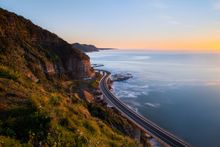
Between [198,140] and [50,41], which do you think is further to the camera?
[50,41]

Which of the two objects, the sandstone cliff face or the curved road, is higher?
the sandstone cliff face

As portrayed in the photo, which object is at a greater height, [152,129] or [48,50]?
[48,50]

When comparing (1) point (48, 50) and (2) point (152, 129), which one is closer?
(2) point (152, 129)

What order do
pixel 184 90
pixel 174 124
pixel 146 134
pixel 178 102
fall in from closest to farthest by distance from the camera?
pixel 146 134, pixel 174 124, pixel 178 102, pixel 184 90

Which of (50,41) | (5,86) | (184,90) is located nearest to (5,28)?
(50,41)

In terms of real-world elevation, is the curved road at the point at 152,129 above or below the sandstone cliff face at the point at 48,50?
below

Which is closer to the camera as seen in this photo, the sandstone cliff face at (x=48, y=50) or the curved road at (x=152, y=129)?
the curved road at (x=152, y=129)

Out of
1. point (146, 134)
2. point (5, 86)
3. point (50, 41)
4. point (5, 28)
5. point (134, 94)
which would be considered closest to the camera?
point (5, 86)

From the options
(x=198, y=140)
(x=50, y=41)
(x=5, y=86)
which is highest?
(x=50, y=41)

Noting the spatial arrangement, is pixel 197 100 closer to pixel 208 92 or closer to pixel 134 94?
pixel 208 92

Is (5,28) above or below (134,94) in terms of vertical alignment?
above

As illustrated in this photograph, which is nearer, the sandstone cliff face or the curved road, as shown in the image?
the curved road
